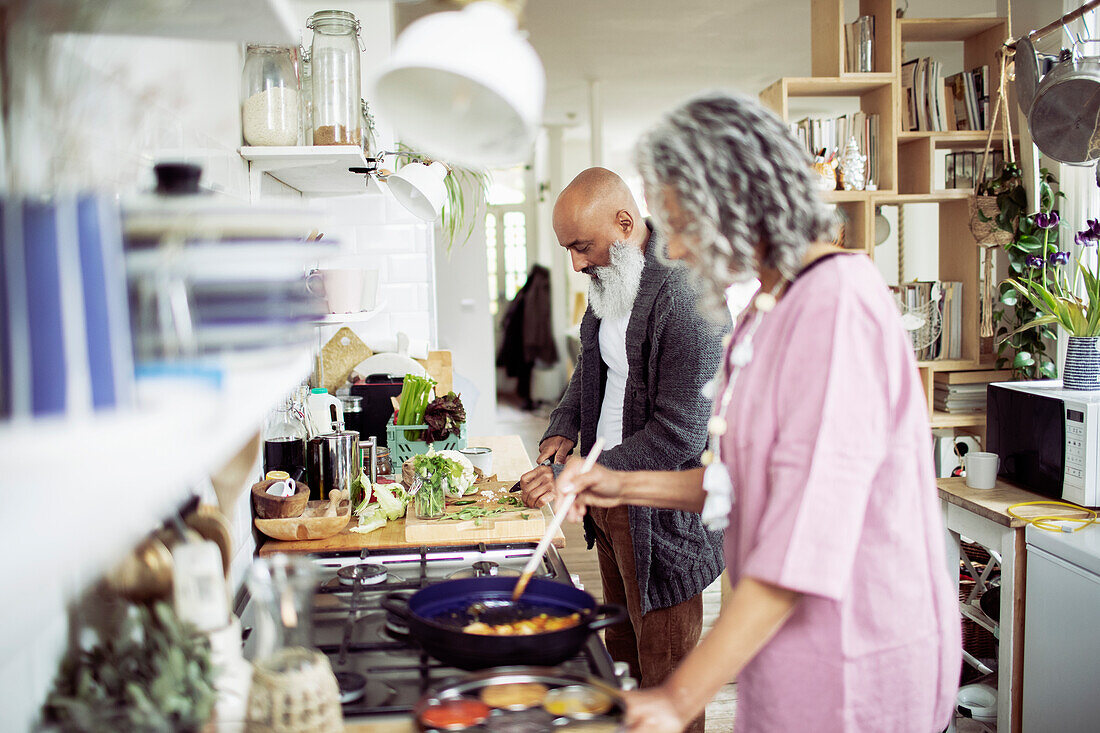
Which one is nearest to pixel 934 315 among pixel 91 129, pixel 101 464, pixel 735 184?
pixel 735 184

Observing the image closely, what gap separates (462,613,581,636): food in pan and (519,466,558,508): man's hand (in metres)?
0.76

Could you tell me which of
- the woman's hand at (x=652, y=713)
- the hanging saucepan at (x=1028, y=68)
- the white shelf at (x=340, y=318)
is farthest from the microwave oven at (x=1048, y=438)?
the white shelf at (x=340, y=318)

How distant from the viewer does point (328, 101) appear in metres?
2.16

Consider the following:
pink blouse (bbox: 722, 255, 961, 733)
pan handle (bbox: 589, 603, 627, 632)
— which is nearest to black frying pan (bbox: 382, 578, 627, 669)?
pan handle (bbox: 589, 603, 627, 632)

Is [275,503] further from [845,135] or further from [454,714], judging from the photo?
[845,135]

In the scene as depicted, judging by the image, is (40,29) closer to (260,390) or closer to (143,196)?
(143,196)

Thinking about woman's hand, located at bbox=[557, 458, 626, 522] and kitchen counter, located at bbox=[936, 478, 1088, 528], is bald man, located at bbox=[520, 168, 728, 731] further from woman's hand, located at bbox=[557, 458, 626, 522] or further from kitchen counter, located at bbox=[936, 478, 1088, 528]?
Result: kitchen counter, located at bbox=[936, 478, 1088, 528]

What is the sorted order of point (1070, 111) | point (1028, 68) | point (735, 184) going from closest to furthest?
point (735, 184) < point (1070, 111) < point (1028, 68)

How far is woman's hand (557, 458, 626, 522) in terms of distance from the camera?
1.61 meters

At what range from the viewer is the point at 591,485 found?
1652 mm

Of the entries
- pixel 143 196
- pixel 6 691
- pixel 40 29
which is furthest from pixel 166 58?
pixel 6 691

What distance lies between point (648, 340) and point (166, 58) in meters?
1.37

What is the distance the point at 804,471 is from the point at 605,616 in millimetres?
411

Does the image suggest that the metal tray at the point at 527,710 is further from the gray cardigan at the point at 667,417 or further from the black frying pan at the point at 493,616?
the gray cardigan at the point at 667,417
